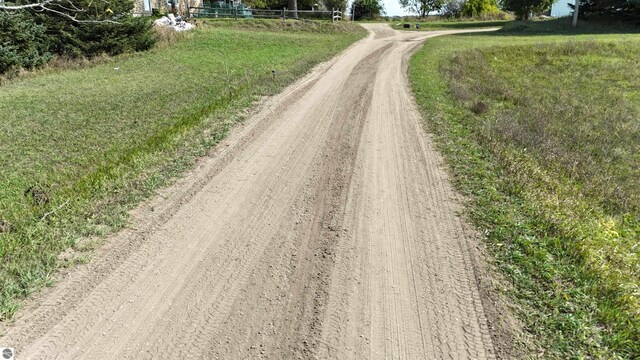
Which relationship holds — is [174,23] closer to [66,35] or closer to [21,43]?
[66,35]

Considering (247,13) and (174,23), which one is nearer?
(174,23)

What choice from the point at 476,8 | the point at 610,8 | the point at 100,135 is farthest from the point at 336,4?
the point at 100,135

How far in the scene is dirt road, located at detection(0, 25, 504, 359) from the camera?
367 centimetres

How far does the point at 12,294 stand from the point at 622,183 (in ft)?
33.8

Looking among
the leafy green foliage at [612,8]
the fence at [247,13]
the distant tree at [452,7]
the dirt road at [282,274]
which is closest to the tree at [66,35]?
the fence at [247,13]

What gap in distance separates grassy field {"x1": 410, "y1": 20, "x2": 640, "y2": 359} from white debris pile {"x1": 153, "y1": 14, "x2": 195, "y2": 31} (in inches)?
734

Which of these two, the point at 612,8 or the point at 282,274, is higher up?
the point at 612,8

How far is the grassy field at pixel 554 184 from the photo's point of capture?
392 centimetres

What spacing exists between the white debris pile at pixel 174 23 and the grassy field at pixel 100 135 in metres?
7.39

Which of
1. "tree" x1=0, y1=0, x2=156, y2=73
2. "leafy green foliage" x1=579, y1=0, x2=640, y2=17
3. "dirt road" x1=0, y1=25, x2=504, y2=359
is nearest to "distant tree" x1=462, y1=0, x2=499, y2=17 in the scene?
"leafy green foliage" x1=579, y1=0, x2=640, y2=17

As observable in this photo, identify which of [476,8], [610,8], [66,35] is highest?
[476,8]

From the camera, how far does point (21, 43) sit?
63.8 ft

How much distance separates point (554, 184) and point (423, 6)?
58233 mm

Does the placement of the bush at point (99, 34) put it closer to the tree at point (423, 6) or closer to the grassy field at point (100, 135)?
the grassy field at point (100, 135)
